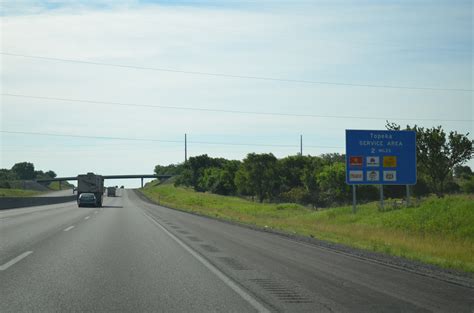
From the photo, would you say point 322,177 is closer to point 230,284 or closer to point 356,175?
point 356,175

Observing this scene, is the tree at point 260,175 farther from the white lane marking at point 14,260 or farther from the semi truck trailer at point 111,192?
the white lane marking at point 14,260

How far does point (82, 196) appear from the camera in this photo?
185 feet

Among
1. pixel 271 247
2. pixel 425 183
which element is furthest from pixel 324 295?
pixel 425 183

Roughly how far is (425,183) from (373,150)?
42677mm

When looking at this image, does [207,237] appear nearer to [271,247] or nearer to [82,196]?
[271,247]

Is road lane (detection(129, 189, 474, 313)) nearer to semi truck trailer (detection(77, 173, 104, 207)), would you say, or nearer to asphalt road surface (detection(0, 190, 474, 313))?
asphalt road surface (detection(0, 190, 474, 313))

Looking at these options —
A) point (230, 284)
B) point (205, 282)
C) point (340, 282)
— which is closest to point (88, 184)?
point (205, 282)

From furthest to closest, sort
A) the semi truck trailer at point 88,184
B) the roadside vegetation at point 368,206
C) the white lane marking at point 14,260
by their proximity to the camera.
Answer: the semi truck trailer at point 88,184 < the roadside vegetation at point 368,206 < the white lane marking at point 14,260

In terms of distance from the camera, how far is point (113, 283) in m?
9.73

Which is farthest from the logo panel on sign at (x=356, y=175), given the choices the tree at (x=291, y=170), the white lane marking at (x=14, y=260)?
the tree at (x=291, y=170)

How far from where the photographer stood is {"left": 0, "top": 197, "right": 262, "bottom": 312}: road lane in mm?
7922

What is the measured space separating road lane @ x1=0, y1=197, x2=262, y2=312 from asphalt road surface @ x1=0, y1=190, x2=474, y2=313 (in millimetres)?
15

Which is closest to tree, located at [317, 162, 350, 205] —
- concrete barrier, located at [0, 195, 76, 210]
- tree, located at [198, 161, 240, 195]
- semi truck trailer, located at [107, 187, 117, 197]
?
tree, located at [198, 161, 240, 195]

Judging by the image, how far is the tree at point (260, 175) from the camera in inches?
3873
